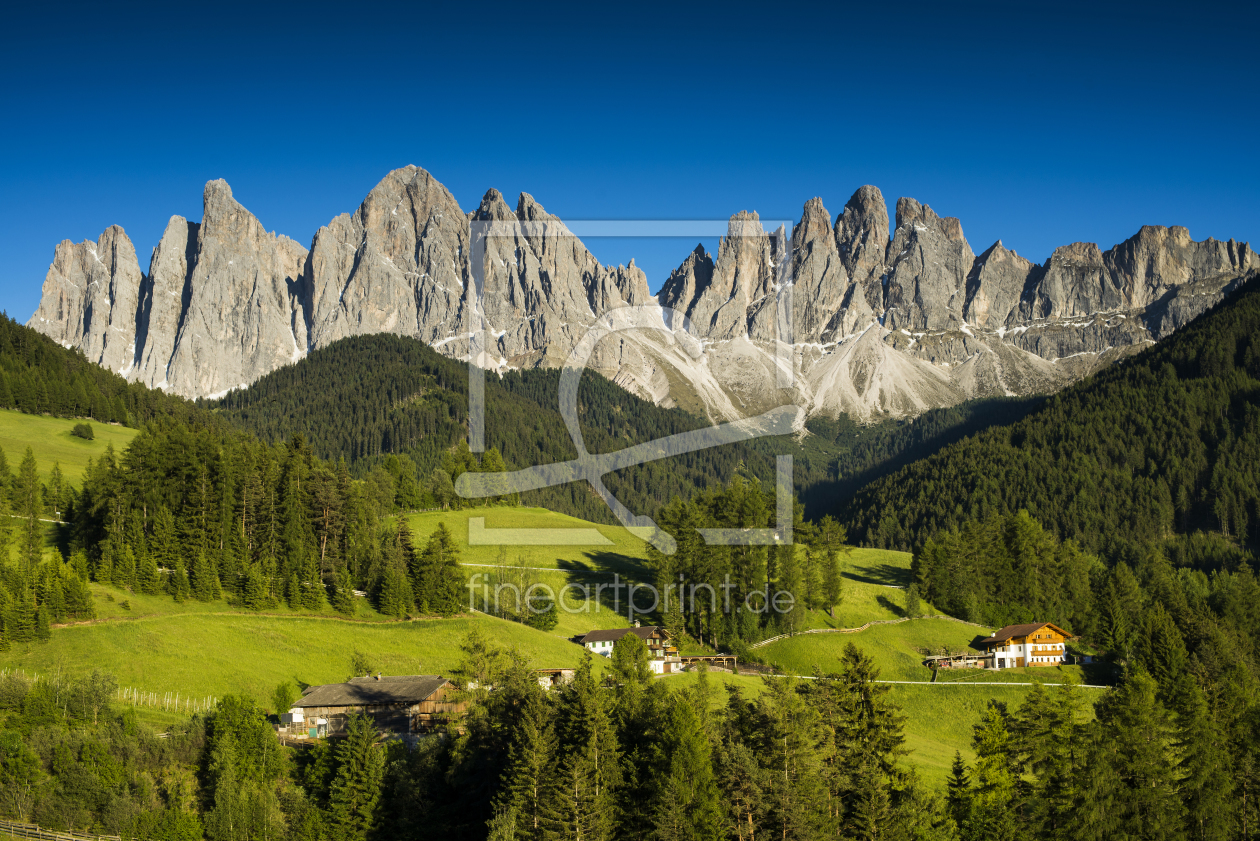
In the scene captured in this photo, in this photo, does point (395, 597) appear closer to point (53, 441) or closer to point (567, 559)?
point (567, 559)

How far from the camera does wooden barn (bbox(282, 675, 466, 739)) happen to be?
48969mm

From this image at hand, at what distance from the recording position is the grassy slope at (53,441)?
9888 centimetres

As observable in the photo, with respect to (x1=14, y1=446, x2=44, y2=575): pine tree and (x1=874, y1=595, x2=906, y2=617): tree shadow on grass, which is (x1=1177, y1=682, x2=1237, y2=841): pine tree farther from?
(x1=14, y1=446, x2=44, y2=575): pine tree

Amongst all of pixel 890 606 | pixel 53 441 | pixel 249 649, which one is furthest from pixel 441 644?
pixel 53 441

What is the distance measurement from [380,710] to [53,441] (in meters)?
87.1

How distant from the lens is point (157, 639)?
183 feet

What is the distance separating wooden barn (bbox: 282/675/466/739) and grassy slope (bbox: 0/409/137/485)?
59871 millimetres

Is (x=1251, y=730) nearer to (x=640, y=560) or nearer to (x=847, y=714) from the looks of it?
(x=847, y=714)

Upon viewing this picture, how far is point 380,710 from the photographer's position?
1950 inches

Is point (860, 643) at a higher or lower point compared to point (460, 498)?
lower

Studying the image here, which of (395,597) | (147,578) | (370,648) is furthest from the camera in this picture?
(395,597)

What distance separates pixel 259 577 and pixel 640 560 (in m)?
44.9

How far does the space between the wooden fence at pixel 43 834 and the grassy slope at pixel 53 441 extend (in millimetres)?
63143

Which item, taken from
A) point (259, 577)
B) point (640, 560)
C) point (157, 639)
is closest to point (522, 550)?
point (640, 560)
